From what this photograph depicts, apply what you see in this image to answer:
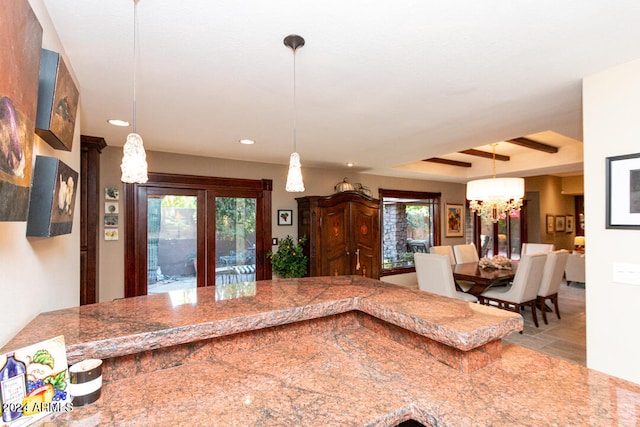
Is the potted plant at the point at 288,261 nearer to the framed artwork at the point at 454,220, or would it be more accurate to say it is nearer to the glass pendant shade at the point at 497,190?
the glass pendant shade at the point at 497,190

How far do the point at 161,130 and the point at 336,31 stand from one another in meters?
2.34

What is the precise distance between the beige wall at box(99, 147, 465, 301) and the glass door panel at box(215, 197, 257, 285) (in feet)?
1.20

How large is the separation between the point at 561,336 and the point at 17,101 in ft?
16.4

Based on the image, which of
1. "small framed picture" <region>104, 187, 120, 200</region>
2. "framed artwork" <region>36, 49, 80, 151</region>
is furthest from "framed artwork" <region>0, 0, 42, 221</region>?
"small framed picture" <region>104, 187, 120, 200</region>

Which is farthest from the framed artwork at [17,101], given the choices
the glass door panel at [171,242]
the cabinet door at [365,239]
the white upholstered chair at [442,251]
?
the white upholstered chair at [442,251]

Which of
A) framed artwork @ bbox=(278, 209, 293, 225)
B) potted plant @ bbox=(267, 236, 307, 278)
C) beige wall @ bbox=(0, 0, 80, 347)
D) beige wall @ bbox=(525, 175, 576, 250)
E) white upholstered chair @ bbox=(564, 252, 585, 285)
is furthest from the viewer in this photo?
beige wall @ bbox=(525, 175, 576, 250)

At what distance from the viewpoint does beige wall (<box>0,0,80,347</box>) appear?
1012 millimetres

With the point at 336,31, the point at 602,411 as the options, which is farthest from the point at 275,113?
the point at 602,411

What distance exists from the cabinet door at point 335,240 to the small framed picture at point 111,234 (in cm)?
262

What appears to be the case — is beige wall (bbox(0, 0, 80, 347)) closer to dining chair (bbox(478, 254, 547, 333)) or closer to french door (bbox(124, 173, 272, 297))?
french door (bbox(124, 173, 272, 297))

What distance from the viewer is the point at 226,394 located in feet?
3.23

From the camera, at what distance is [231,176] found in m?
4.59

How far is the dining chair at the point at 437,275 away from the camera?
12.6 feet

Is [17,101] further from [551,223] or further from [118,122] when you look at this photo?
[551,223]
